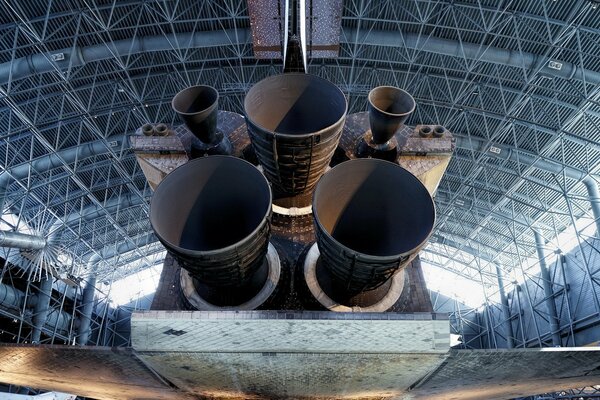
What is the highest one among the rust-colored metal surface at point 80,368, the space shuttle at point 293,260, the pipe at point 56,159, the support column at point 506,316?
the pipe at point 56,159

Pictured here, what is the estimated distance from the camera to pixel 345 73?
21.7m

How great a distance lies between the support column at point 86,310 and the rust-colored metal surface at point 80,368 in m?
27.2

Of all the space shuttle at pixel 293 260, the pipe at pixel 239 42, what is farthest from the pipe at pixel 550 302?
the space shuttle at pixel 293 260

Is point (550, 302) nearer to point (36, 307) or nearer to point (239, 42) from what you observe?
point (239, 42)

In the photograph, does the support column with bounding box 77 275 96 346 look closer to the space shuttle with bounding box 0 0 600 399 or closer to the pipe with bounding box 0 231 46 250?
the pipe with bounding box 0 231 46 250

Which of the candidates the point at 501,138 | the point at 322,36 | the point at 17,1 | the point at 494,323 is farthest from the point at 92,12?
the point at 494,323

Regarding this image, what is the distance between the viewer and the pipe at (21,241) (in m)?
16.6

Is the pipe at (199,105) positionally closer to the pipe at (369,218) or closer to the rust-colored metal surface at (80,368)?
the pipe at (369,218)

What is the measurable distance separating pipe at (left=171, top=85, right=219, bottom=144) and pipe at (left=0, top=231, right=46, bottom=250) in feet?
51.8

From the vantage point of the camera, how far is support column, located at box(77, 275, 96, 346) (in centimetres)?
3030

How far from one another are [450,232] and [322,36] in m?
31.6

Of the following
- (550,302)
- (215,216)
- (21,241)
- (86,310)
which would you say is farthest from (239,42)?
(86,310)

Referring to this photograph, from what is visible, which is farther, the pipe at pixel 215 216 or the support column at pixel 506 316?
the support column at pixel 506 316

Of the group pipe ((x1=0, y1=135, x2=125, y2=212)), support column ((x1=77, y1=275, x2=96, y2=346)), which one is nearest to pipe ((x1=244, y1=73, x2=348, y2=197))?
pipe ((x1=0, y1=135, x2=125, y2=212))
